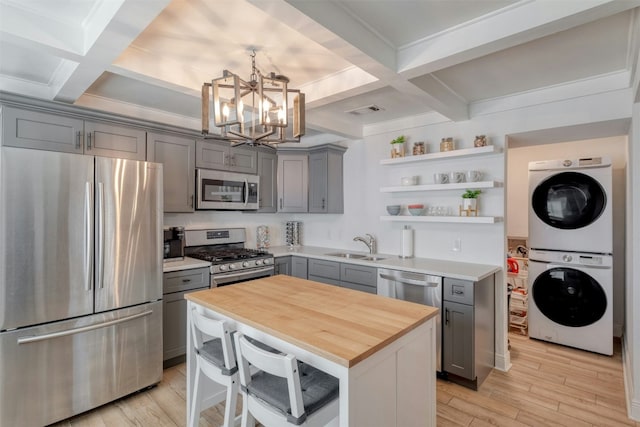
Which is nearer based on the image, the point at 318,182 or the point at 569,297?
the point at 569,297

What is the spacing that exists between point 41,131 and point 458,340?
3701mm

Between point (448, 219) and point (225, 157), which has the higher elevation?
point (225, 157)

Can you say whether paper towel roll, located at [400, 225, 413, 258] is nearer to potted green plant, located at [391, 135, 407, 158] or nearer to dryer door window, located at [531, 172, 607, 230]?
potted green plant, located at [391, 135, 407, 158]

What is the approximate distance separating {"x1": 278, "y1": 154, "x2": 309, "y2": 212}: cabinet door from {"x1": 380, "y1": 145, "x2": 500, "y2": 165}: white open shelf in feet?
3.77

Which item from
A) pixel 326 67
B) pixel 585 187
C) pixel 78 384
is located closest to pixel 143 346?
pixel 78 384

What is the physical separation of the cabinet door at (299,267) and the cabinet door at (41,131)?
95.1 inches

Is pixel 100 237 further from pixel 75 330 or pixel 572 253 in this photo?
pixel 572 253

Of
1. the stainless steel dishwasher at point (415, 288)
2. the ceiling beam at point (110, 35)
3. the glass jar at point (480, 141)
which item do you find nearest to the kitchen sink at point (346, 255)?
the stainless steel dishwasher at point (415, 288)

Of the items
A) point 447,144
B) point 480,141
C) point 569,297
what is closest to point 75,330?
point 447,144

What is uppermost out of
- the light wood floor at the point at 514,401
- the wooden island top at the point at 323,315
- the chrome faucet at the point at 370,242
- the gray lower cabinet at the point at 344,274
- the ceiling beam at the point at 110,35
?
the ceiling beam at the point at 110,35

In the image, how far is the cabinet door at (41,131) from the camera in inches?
91.3

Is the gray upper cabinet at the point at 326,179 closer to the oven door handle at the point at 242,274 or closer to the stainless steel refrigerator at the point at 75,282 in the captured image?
the oven door handle at the point at 242,274

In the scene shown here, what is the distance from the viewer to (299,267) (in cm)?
399

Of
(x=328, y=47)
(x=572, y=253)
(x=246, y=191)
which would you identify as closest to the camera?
(x=328, y=47)
